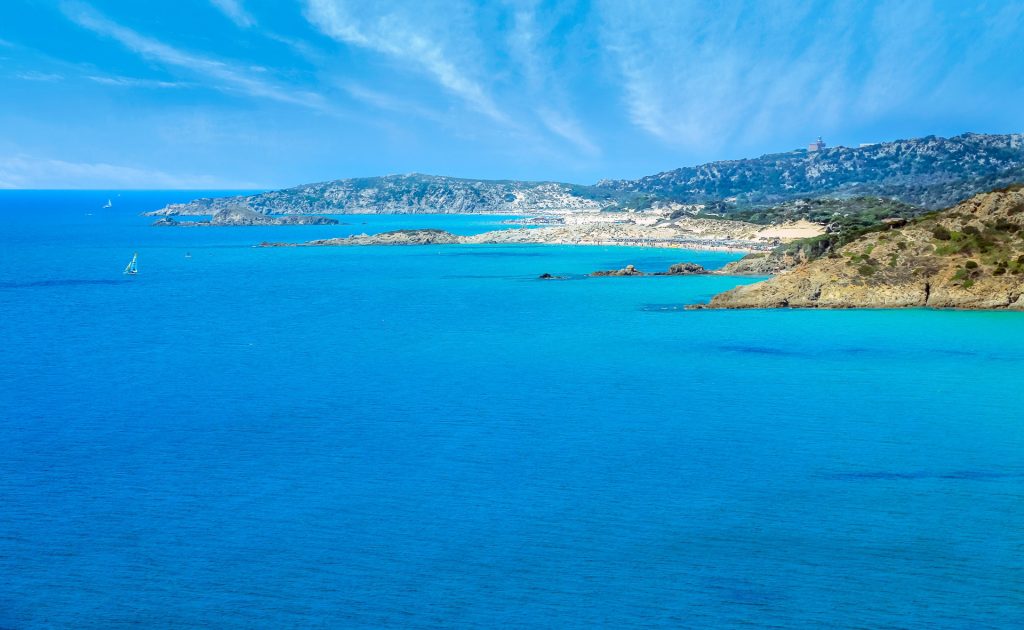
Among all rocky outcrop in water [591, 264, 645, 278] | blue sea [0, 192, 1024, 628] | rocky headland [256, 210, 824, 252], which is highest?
rocky headland [256, 210, 824, 252]

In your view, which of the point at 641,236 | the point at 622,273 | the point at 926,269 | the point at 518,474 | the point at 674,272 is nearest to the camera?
the point at 518,474

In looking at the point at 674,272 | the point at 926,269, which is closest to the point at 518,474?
the point at 926,269

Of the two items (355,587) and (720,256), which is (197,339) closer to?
(355,587)

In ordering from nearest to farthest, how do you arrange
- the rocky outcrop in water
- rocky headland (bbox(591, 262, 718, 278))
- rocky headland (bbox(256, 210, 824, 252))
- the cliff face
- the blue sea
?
1. the blue sea
2. the cliff face
3. rocky headland (bbox(591, 262, 718, 278))
4. the rocky outcrop in water
5. rocky headland (bbox(256, 210, 824, 252))

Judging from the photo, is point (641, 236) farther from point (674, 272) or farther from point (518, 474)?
point (518, 474)

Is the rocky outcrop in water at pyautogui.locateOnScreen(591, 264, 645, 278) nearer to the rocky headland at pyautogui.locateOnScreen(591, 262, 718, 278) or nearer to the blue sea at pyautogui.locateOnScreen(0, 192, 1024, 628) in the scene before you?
the rocky headland at pyautogui.locateOnScreen(591, 262, 718, 278)

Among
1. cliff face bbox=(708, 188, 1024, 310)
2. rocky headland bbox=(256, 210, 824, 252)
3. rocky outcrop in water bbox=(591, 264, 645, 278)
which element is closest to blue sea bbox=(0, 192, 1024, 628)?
cliff face bbox=(708, 188, 1024, 310)
